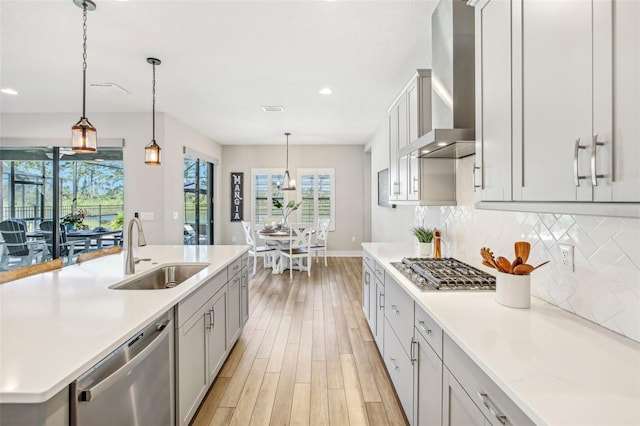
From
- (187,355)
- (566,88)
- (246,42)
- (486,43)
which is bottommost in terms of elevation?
(187,355)

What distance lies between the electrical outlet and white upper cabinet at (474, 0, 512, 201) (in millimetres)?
398

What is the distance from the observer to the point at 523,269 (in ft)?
4.71

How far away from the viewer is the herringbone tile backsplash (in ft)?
3.69

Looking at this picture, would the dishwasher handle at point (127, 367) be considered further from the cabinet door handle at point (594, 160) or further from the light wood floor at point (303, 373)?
the cabinet door handle at point (594, 160)

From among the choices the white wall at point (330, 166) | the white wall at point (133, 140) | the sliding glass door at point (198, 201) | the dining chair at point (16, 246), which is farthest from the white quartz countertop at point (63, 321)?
the white wall at point (330, 166)

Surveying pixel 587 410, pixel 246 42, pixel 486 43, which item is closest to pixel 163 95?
pixel 246 42

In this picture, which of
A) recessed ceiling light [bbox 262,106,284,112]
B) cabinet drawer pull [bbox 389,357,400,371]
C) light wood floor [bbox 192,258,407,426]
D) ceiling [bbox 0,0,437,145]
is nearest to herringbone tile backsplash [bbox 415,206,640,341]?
cabinet drawer pull [bbox 389,357,400,371]

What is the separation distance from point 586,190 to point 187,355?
6.61 ft

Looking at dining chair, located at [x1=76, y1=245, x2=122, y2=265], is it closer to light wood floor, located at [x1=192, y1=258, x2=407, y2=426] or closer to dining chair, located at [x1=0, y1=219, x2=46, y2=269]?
light wood floor, located at [x1=192, y1=258, x2=407, y2=426]

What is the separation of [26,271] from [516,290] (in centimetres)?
293

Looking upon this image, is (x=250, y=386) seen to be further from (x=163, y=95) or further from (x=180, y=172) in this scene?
(x=180, y=172)

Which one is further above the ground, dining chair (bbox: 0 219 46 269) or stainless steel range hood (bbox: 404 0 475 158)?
stainless steel range hood (bbox: 404 0 475 158)

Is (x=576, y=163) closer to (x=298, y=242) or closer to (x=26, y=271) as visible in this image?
(x=26, y=271)

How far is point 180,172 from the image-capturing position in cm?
540
